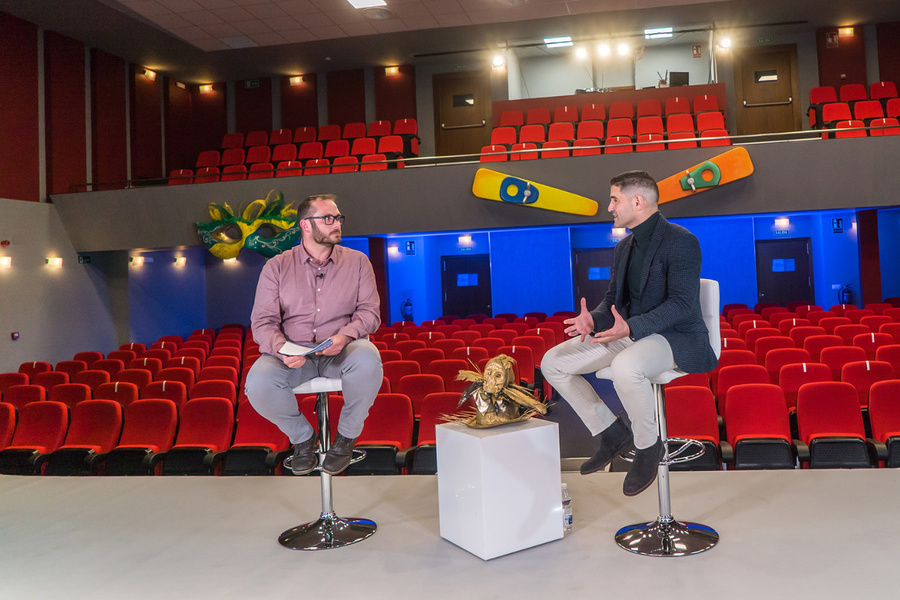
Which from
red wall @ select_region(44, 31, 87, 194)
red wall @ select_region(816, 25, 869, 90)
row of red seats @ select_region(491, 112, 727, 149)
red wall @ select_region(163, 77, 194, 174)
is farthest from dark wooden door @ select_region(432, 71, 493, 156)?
red wall @ select_region(44, 31, 87, 194)

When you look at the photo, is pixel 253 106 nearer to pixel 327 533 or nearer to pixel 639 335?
pixel 327 533

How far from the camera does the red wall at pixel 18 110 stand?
31.5ft

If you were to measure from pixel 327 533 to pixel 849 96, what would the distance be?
520 inches

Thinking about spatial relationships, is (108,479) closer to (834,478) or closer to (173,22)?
(834,478)

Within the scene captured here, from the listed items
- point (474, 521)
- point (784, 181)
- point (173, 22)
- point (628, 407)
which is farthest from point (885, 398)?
point (173, 22)

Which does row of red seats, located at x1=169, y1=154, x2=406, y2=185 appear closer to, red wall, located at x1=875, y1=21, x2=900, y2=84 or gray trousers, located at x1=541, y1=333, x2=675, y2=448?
gray trousers, located at x1=541, y1=333, x2=675, y2=448

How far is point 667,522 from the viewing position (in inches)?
96.3

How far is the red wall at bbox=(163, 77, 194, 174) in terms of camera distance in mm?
13508

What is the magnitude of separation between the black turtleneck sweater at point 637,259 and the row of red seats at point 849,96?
1064 cm

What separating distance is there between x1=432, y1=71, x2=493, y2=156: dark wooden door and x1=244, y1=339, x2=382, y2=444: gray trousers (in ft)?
38.8

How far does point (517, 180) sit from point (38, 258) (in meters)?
7.05

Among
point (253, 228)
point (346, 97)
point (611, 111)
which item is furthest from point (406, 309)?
point (611, 111)

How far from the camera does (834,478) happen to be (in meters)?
3.02

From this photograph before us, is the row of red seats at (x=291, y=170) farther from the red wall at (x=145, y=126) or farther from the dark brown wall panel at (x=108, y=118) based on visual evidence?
the dark brown wall panel at (x=108, y=118)
